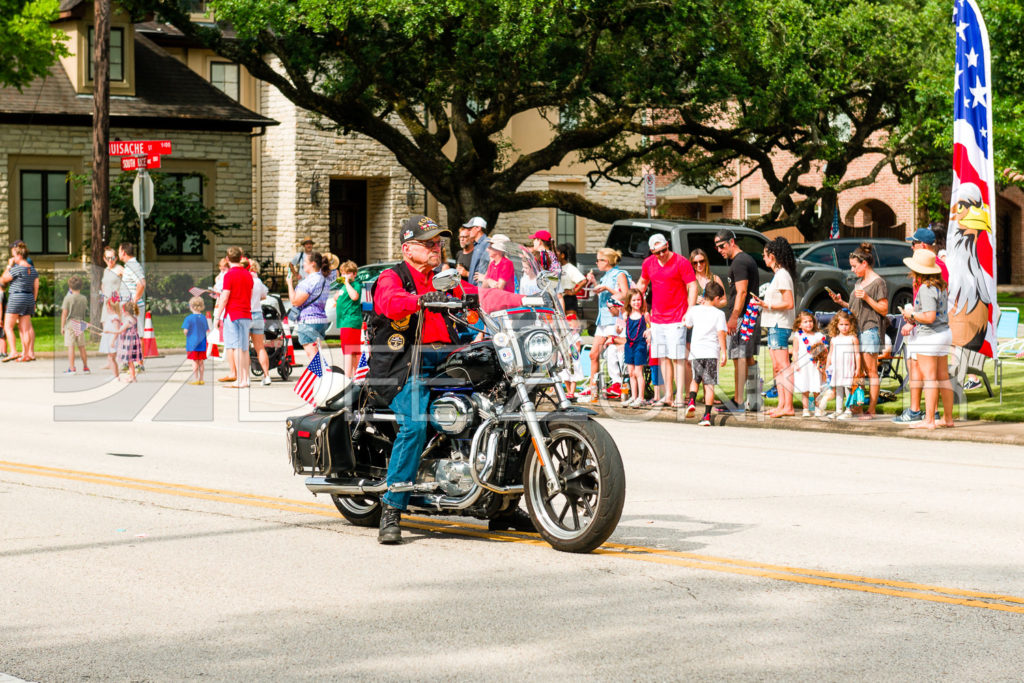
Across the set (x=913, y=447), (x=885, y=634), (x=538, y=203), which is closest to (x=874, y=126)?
→ (x=538, y=203)

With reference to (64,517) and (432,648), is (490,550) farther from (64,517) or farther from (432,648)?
(64,517)

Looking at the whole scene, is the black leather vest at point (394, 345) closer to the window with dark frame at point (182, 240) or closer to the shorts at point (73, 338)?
the shorts at point (73, 338)

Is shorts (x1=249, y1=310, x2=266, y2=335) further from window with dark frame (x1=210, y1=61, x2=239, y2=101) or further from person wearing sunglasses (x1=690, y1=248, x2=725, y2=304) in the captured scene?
window with dark frame (x1=210, y1=61, x2=239, y2=101)

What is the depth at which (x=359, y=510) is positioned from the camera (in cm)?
888

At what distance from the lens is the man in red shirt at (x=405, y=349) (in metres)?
8.12

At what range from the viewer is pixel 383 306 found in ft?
26.8

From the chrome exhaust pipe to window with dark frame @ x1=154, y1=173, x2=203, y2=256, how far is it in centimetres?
3127

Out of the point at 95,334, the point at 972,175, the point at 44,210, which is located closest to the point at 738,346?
the point at 972,175

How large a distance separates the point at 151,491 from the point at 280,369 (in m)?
10.7

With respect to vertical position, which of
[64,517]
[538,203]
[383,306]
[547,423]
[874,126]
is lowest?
[64,517]

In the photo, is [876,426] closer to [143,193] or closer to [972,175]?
[972,175]

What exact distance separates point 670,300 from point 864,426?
269 cm

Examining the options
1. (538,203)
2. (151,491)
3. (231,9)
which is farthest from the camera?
(538,203)

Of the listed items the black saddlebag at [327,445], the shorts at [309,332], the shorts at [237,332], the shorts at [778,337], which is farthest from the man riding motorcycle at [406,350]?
the shorts at [237,332]
